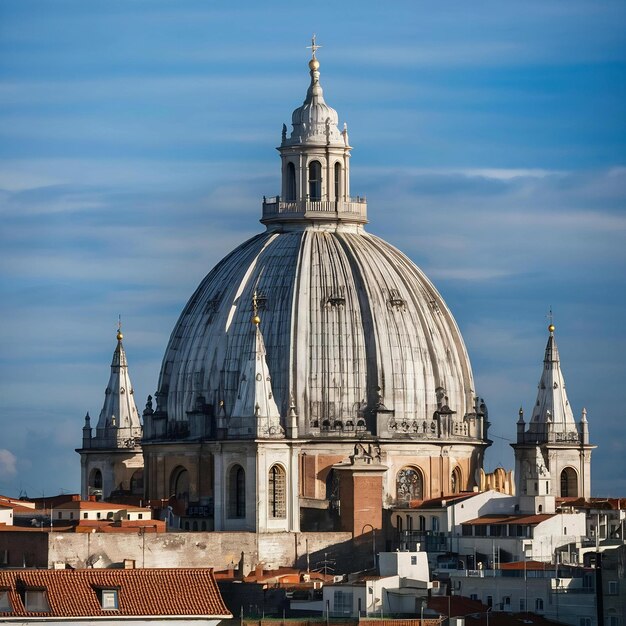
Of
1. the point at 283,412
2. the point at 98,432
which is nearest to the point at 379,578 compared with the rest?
the point at 283,412

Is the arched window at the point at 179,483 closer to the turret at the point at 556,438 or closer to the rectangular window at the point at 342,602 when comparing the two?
the turret at the point at 556,438

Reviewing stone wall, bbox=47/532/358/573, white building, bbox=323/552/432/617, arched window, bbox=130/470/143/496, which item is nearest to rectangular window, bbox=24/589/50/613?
white building, bbox=323/552/432/617

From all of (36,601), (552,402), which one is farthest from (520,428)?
(36,601)

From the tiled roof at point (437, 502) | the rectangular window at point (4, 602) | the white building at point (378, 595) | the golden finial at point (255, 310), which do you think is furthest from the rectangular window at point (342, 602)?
the rectangular window at point (4, 602)

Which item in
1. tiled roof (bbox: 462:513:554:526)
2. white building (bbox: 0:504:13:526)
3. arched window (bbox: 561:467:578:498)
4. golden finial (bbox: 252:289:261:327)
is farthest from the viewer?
arched window (bbox: 561:467:578:498)

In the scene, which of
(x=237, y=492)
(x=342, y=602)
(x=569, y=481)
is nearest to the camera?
(x=342, y=602)

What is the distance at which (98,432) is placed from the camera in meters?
127

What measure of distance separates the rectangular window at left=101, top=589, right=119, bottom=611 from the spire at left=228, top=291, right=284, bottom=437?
35421mm

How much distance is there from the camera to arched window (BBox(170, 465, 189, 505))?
120m

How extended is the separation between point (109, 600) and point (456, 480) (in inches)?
1726

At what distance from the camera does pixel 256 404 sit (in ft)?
375

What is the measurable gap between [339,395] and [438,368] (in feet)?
12.2

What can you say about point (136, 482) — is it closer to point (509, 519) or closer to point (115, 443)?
point (115, 443)

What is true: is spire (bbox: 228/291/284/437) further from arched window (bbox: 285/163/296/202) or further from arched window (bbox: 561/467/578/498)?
arched window (bbox: 561/467/578/498)
